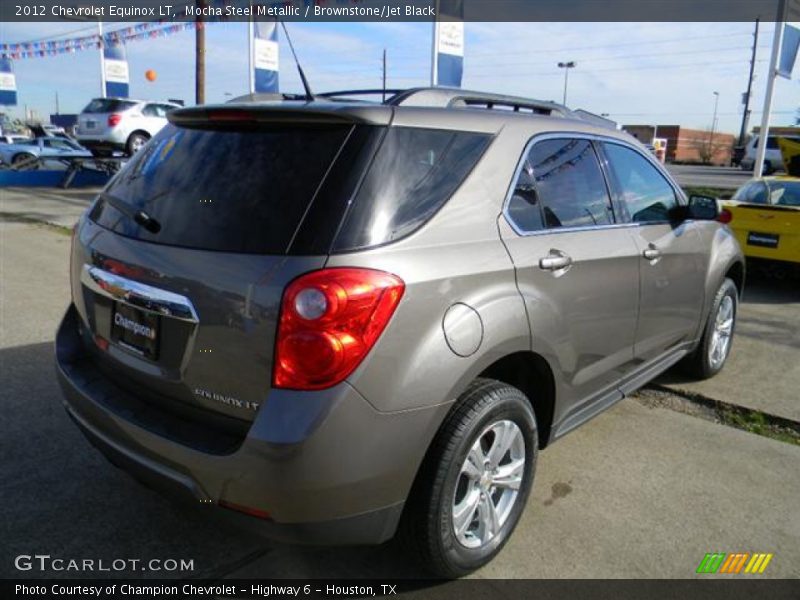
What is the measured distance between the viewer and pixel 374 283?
2.03 m

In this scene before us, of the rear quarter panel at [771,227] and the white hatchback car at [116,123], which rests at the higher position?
the white hatchback car at [116,123]

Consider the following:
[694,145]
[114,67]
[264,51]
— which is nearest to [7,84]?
[114,67]

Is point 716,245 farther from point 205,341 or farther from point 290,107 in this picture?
point 205,341

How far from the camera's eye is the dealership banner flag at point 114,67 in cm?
2309

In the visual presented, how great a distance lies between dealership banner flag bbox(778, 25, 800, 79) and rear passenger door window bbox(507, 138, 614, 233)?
12931mm

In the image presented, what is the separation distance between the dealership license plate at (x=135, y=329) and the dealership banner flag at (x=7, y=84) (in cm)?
3647

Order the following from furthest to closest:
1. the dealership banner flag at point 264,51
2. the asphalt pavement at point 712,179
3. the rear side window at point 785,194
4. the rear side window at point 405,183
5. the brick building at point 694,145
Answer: the brick building at point 694,145 → the asphalt pavement at point 712,179 → the dealership banner flag at point 264,51 → the rear side window at point 785,194 → the rear side window at point 405,183

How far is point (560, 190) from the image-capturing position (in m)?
2.96

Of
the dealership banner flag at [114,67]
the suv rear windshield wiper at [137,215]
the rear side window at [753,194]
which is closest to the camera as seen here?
the suv rear windshield wiper at [137,215]

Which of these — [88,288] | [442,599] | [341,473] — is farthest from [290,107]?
[442,599]

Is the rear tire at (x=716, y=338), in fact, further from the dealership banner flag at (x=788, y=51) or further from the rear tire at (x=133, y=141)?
the rear tire at (x=133, y=141)

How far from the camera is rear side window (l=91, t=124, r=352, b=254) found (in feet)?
6.98

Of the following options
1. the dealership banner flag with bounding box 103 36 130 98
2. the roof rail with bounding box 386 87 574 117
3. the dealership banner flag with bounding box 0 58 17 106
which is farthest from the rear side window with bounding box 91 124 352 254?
the dealership banner flag with bounding box 0 58 17 106

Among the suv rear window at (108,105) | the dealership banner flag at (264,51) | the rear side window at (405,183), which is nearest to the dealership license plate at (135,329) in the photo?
the rear side window at (405,183)
